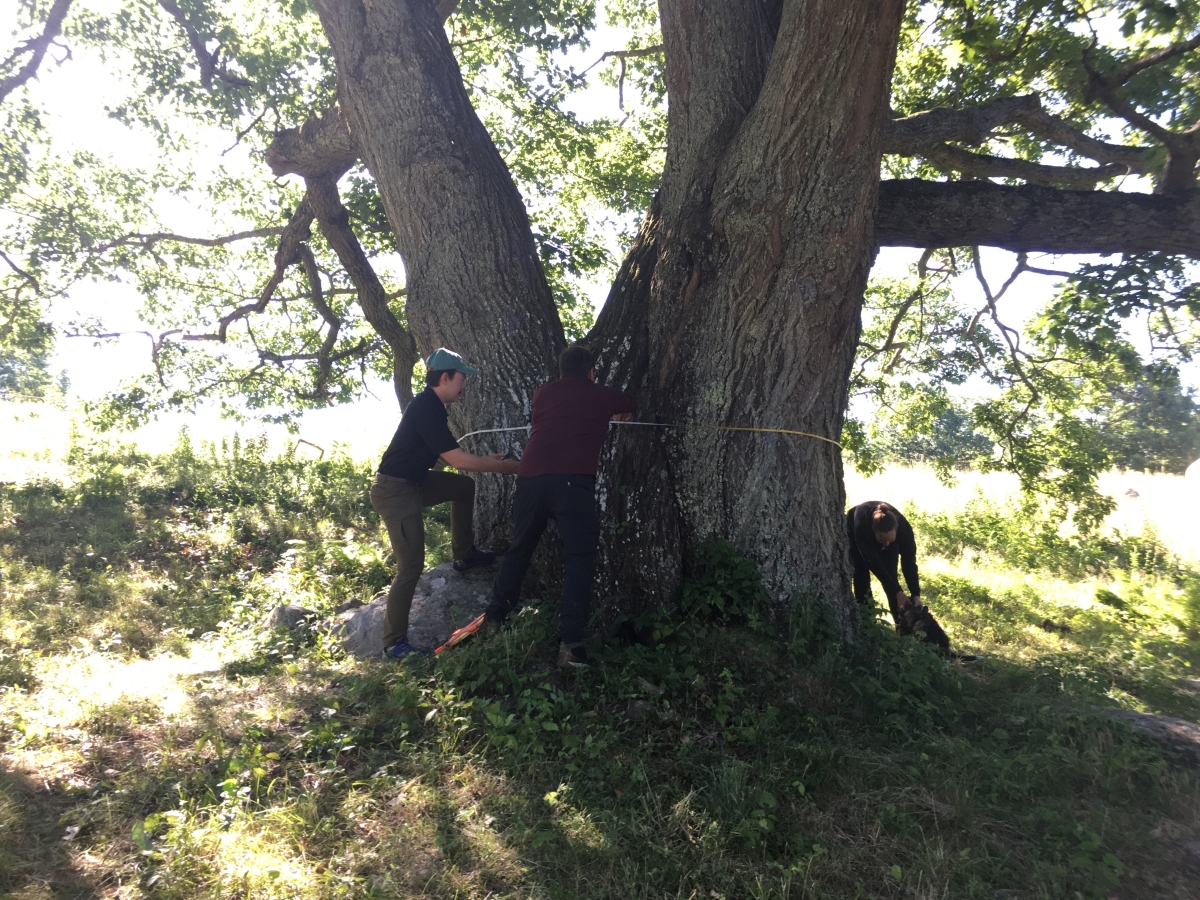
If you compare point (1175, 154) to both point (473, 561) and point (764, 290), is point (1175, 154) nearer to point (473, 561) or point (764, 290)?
point (764, 290)

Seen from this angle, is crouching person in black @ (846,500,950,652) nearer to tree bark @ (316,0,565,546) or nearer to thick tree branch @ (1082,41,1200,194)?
tree bark @ (316,0,565,546)

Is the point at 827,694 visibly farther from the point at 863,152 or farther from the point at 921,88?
the point at 921,88

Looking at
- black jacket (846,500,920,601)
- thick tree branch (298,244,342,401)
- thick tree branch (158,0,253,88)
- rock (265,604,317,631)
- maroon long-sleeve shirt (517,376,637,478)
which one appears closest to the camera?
maroon long-sleeve shirt (517,376,637,478)

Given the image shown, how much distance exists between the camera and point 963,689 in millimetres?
4711

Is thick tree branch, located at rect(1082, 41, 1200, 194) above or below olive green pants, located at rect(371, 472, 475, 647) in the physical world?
above

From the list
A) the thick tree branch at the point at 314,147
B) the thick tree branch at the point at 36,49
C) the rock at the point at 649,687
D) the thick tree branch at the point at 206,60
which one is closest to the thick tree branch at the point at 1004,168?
the rock at the point at 649,687

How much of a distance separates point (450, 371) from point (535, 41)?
693 centimetres

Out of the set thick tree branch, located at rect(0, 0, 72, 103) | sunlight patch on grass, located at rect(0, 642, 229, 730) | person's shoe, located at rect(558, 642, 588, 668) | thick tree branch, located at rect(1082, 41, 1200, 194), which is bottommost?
sunlight patch on grass, located at rect(0, 642, 229, 730)

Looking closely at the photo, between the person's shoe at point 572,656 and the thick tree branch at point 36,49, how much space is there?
8892 mm

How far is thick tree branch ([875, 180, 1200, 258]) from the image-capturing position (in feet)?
17.7

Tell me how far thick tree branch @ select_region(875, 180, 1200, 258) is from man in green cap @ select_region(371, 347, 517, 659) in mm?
3595

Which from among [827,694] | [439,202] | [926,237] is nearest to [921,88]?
[926,237]

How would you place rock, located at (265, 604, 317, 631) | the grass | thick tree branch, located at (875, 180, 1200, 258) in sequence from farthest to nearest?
rock, located at (265, 604, 317, 631), thick tree branch, located at (875, 180, 1200, 258), the grass

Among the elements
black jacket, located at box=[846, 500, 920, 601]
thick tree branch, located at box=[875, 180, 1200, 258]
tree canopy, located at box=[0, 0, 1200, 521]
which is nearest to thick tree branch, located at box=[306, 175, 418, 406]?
tree canopy, located at box=[0, 0, 1200, 521]
